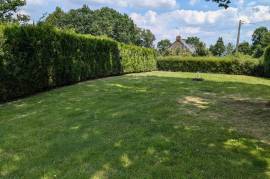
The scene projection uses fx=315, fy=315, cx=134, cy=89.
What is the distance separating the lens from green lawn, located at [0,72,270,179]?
4059mm

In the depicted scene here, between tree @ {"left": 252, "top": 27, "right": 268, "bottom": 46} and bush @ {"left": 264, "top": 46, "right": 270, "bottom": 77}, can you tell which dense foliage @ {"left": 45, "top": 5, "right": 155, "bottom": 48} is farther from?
bush @ {"left": 264, "top": 46, "right": 270, "bottom": 77}

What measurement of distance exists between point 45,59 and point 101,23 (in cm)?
4994

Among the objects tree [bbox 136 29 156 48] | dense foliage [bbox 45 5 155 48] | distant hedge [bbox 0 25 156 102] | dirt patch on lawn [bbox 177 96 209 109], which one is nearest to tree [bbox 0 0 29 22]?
distant hedge [bbox 0 25 156 102]

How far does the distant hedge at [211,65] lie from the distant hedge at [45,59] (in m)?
13.3

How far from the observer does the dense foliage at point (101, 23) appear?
2346 inches

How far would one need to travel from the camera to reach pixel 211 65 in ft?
95.8

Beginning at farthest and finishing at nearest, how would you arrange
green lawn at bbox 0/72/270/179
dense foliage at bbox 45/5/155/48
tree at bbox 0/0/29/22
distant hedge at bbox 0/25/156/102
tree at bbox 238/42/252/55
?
1. tree at bbox 238/42/252/55
2. dense foliage at bbox 45/5/155/48
3. tree at bbox 0/0/29/22
4. distant hedge at bbox 0/25/156/102
5. green lawn at bbox 0/72/270/179

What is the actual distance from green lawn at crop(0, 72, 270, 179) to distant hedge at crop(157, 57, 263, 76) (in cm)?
1990

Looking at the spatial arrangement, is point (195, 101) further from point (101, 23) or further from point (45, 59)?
point (101, 23)

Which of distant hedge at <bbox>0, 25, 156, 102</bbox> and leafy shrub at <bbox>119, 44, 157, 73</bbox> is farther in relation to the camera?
leafy shrub at <bbox>119, 44, 157, 73</bbox>

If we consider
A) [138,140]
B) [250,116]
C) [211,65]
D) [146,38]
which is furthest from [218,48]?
[138,140]

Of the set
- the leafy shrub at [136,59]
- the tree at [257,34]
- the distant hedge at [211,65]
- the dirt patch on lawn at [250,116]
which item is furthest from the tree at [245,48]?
the dirt patch on lawn at [250,116]

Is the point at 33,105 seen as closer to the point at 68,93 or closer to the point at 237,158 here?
the point at 68,93

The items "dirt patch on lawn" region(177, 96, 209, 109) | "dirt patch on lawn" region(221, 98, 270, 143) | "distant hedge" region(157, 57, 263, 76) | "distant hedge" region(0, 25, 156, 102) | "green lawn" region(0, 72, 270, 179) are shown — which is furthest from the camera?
"distant hedge" region(157, 57, 263, 76)
